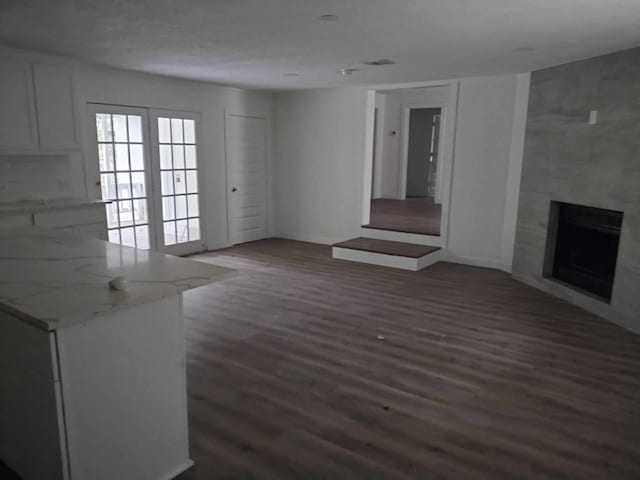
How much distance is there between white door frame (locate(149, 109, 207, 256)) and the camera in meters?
6.01

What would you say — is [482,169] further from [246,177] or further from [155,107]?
[155,107]

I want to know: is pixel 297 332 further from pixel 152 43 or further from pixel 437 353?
pixel 152 43

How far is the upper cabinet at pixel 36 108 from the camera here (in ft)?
14.1

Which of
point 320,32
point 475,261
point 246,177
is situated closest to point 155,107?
point 246,177

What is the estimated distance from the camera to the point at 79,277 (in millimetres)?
2088

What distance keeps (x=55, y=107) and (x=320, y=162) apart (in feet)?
13.2

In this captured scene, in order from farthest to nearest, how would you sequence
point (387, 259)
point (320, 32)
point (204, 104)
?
point (204, 104) → point (387, 259) → point (320, 32)

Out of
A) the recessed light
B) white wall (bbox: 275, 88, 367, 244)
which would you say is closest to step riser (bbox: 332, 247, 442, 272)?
white wall (bbox: 275, 88, 367, 244)

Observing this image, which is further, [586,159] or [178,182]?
[178,182]

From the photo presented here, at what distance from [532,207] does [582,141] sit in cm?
99

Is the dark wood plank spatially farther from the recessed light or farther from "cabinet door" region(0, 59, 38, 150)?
"cabinet door" region(0, 59, 38, 150)

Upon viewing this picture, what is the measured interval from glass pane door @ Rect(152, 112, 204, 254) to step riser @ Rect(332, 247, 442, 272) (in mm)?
2186

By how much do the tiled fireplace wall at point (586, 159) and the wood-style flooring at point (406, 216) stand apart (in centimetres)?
154

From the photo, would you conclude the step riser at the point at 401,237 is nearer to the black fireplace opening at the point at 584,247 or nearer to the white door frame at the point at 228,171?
the black fireplace opening at the point at 584,247
